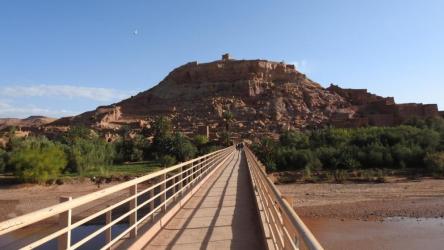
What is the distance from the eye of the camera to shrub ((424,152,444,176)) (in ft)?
158

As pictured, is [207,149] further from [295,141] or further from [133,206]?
[133,206]

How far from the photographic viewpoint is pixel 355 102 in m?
127

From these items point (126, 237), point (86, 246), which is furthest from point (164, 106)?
point (126, 237)

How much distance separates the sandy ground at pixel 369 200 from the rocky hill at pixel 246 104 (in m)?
54.1

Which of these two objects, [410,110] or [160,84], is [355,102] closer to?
[410,110]

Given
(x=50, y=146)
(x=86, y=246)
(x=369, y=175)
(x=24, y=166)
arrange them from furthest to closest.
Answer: (x=50, y=146), (x=369, y=175), (x=24, y=166), (x=86, y=246)

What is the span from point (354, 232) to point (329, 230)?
1399 mm

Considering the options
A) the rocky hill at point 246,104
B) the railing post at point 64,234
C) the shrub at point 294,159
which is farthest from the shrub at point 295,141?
the railing post at point 64,234

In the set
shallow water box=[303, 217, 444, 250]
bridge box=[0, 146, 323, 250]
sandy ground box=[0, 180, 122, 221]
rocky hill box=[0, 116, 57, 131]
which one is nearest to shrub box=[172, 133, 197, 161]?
sandy ground box=[0, 180, 122, 221]

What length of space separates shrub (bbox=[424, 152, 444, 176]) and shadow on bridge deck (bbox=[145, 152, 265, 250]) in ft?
134

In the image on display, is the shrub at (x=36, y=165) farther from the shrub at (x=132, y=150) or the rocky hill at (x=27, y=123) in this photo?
the rocky hill at (x=27, y=123)

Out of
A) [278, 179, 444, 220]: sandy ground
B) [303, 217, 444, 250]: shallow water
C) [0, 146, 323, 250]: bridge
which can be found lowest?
[303, 217, 444, 250]: shallow water

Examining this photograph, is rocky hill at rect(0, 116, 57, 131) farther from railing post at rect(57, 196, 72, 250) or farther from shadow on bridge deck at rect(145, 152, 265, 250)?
railing post at rect(57, 196, 72, 250)

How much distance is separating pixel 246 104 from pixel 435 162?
79.6 meters
